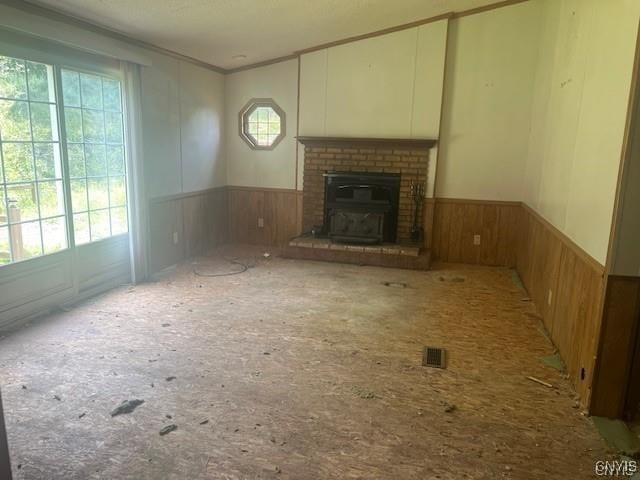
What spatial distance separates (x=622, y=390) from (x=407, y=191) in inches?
143

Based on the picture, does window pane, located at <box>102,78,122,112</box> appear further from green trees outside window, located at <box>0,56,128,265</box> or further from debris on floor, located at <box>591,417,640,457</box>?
debris on floor, located at <box>591,417,640,457</box>

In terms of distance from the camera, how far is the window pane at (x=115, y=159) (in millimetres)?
4304

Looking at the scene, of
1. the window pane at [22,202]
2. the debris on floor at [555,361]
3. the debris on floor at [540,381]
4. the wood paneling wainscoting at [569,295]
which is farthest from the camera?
the window pane at [22,202]

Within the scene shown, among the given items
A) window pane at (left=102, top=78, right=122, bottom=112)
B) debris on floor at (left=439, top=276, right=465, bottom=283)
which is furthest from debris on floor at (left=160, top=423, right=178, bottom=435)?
debris on floor at (left=439, top=276, right=465, bottom=283)

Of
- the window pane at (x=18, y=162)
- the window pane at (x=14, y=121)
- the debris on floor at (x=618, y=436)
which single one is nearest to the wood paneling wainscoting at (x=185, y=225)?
the window pane at (x=18, y=162)

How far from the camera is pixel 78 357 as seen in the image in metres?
2.93

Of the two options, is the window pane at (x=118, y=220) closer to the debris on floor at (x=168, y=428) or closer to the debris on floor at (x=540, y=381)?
the debris on floor at (x=168, y=428)

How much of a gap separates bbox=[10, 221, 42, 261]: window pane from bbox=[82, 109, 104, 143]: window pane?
0.97 metres

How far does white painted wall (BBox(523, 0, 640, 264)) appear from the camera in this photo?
2348 millimetres

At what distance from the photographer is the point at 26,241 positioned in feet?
11.3

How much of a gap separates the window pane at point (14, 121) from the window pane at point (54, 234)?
70cm

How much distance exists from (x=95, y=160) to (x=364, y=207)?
3119mm

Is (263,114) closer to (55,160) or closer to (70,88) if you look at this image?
(70,88)

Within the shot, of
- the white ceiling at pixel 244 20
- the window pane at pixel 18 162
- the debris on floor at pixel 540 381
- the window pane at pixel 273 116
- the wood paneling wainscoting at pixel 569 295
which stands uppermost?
the white ceiling at pixel 244 20
